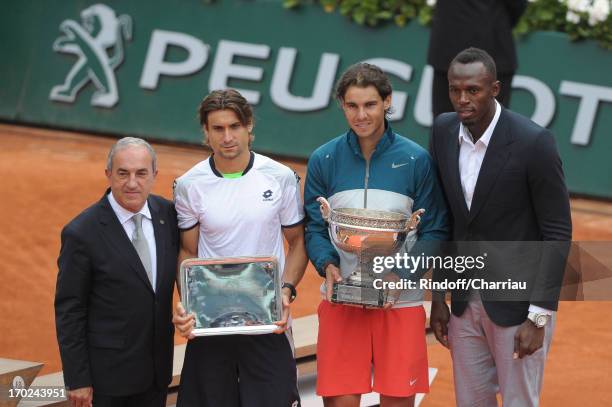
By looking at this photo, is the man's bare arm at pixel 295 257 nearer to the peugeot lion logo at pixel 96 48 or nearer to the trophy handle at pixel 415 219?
the trophy handle at pixel 415 219

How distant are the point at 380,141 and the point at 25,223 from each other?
539 centimetres

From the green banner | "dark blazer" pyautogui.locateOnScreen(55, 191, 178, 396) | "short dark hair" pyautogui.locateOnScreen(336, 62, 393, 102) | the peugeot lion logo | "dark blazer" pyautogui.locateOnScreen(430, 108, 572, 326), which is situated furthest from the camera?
the peugeot lion logo

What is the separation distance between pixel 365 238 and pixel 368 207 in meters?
0.22

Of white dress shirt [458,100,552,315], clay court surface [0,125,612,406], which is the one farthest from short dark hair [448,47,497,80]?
clay court surface [0,125,612,406]

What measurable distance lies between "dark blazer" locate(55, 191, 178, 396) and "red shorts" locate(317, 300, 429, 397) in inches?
28.1

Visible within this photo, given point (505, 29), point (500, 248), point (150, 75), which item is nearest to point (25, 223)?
point (150, 75)

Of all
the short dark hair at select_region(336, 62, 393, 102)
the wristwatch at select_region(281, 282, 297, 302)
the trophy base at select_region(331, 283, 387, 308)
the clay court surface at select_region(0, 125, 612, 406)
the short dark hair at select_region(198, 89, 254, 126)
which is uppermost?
the short dark hair at select_region(336, 62, 393, 102)

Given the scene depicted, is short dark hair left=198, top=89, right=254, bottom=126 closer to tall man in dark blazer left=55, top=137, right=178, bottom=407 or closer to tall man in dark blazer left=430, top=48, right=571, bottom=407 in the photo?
tall man in dark blazer left=55, top=137, right=178, bottom=407

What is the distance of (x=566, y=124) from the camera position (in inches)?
419

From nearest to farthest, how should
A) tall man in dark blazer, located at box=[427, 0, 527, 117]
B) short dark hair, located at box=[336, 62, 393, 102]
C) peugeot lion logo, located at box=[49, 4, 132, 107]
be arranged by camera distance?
short dark hair, located at box=[336, 62, 393, 102]
tall man in dark blazer, located at box=[427, 0, 527, 117]
peugeot lion logo, located at box=[49, 4, 132, 107]

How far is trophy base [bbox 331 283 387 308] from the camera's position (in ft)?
15.4

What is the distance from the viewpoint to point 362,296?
4707 millimetres

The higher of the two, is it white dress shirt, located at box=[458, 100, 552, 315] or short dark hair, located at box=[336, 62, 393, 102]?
short dark hair, located at box=[336, 62, 393, 102]

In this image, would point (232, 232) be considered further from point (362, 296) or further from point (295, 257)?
point (362, 296)
